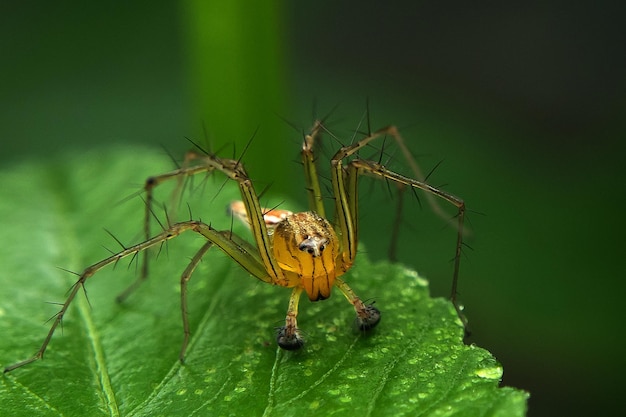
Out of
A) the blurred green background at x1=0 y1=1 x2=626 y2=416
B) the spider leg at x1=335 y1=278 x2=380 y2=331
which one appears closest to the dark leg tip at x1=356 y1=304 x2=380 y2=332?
the spider leg at x1=335 y1=278 x2=380 y2=331

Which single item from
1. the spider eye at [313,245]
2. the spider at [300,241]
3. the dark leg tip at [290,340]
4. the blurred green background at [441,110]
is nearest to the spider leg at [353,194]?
the spider at [300,241]

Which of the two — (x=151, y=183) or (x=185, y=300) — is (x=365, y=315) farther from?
(x=151, y=183)

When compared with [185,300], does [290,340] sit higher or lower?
lower

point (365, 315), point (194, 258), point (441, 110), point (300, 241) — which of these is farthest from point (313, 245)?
point (441, 110)

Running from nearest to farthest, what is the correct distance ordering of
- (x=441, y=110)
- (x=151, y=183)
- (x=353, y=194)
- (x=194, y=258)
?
(x=194, y=258)
(x=353, y=194)
(x=151, y=183)
(x=441, y=110)

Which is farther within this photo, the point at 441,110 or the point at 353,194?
the point at 441,110

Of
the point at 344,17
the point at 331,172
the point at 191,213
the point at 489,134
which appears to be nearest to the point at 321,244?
the point at 331,172

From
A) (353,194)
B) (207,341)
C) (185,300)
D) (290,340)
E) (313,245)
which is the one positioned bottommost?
(290,340)

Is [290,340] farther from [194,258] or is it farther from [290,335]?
[194,258]

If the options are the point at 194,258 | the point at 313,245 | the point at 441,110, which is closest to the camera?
the point at 313,245
